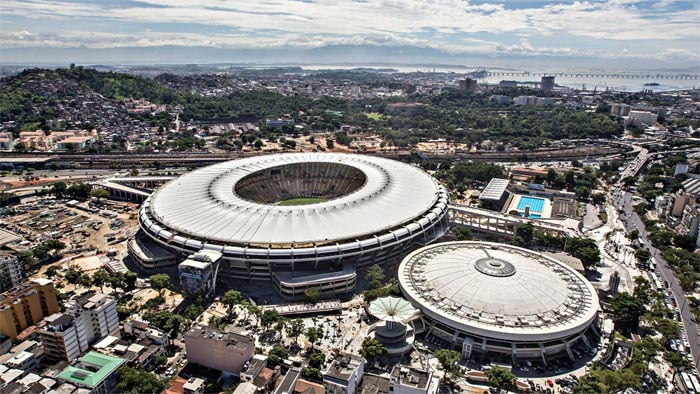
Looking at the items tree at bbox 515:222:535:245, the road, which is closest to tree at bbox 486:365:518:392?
→ the road

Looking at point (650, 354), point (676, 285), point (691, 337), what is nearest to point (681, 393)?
point (650, 354)

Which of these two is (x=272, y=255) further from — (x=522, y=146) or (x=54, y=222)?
(x=522, y=146)

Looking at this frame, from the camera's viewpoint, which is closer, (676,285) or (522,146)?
(676,285)

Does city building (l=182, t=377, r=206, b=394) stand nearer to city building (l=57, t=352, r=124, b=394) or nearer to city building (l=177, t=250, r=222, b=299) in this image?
city building (l=57, t=352, r=124, b=394)

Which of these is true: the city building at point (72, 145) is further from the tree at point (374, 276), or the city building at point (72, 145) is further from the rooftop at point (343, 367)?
the rooftop at point (343, 367)

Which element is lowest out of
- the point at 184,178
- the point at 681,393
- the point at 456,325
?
the point at 681,393

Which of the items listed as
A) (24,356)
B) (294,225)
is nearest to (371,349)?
(294,225)
